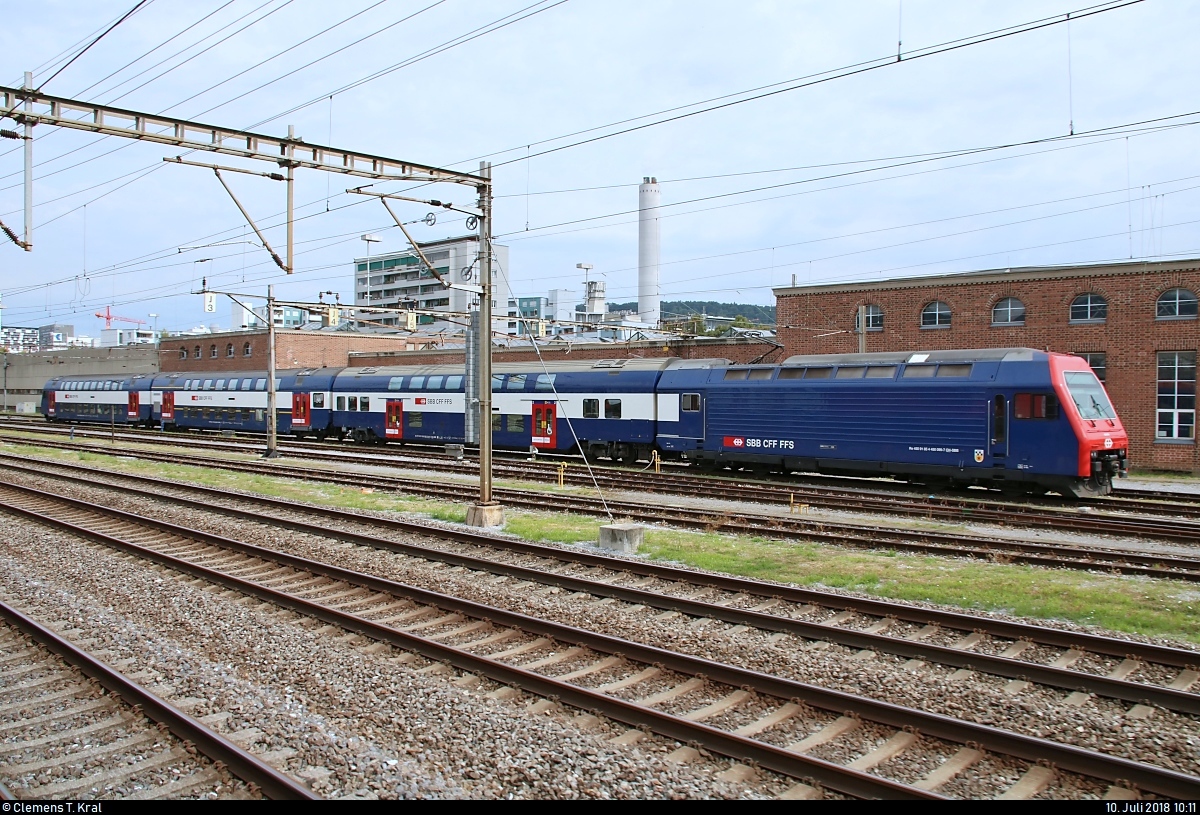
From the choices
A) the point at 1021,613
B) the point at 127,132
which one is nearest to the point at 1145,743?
the point at 1021,613

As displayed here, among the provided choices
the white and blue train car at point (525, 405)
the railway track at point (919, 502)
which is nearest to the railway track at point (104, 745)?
the railway track at point (919, 502)

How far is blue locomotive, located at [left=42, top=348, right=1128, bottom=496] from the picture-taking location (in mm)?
19828

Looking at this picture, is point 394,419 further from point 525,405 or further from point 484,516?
point 484,516

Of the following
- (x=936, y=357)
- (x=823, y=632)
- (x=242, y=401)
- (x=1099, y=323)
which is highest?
(x=1099, y=323)

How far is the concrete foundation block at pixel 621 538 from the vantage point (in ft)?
45.8

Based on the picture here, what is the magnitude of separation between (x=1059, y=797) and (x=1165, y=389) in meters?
28.3

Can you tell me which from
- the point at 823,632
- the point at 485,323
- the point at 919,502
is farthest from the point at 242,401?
the point at 823,632

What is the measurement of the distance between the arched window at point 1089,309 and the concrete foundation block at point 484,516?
78.2ft

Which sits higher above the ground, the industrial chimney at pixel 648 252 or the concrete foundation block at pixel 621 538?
the industrial chimney at pixel 648 252

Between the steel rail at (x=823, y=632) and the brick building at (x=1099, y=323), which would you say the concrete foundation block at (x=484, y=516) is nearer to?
the steel rail at (x=823, y=632)

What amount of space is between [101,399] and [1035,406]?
60418mm

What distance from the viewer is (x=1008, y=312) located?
31438mm

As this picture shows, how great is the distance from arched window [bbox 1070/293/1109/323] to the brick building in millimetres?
35

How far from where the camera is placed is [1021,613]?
10.2 meters
